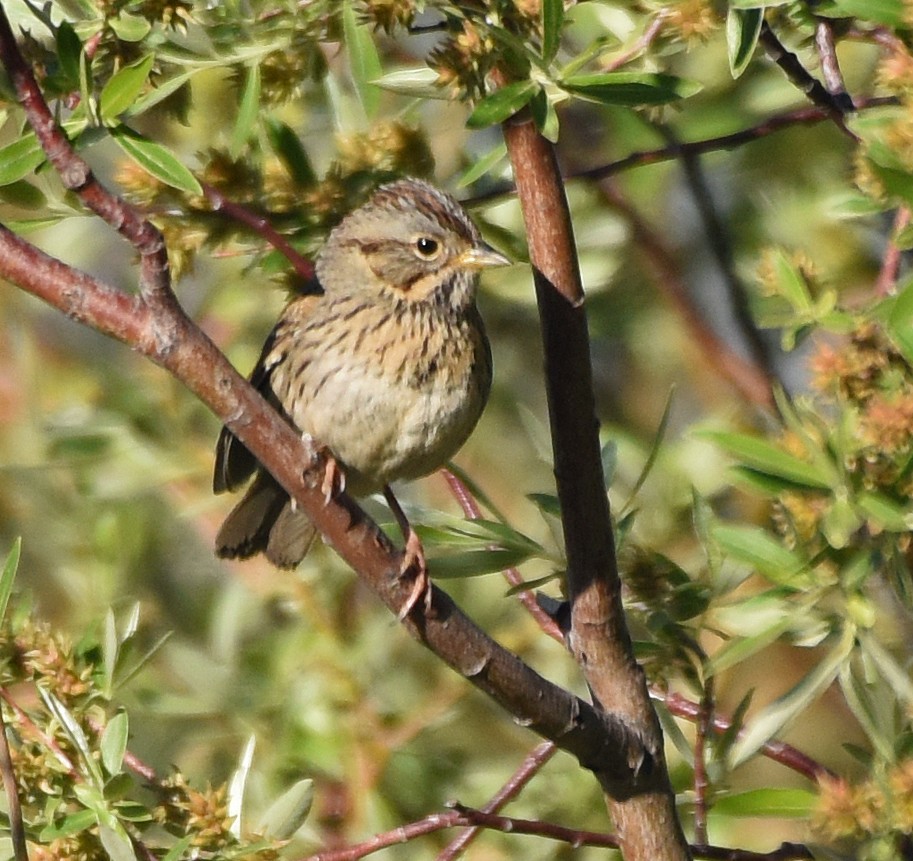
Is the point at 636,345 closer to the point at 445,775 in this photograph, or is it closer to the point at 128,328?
the point at 445,775

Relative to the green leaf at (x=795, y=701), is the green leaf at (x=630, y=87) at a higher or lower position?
higher

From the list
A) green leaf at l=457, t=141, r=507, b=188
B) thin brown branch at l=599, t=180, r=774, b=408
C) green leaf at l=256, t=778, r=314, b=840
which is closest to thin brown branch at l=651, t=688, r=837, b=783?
green leaf at l=256, t=778, r=314, b=840

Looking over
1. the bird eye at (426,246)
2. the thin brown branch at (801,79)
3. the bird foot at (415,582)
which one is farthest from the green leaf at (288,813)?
the thin brown branch at (801,79)

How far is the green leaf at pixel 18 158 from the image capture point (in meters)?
2.79

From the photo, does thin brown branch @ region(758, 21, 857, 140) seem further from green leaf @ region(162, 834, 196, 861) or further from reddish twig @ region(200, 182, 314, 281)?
green leaf @ region(162, 834, 196, 861)

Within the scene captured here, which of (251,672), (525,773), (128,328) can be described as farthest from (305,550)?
(128,328)

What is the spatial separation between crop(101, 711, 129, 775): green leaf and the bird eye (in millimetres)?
1710

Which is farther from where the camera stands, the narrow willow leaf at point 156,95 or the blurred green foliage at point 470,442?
the narrow willow leaf at point 156,95

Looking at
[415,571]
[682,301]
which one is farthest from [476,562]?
[682,301]

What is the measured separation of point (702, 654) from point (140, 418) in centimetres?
221

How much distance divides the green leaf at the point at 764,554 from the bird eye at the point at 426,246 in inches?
62.8

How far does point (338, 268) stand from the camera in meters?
4.24

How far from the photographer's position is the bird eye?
422cm

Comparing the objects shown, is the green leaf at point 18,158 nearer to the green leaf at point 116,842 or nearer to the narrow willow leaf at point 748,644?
the green leaf at point 116,842
